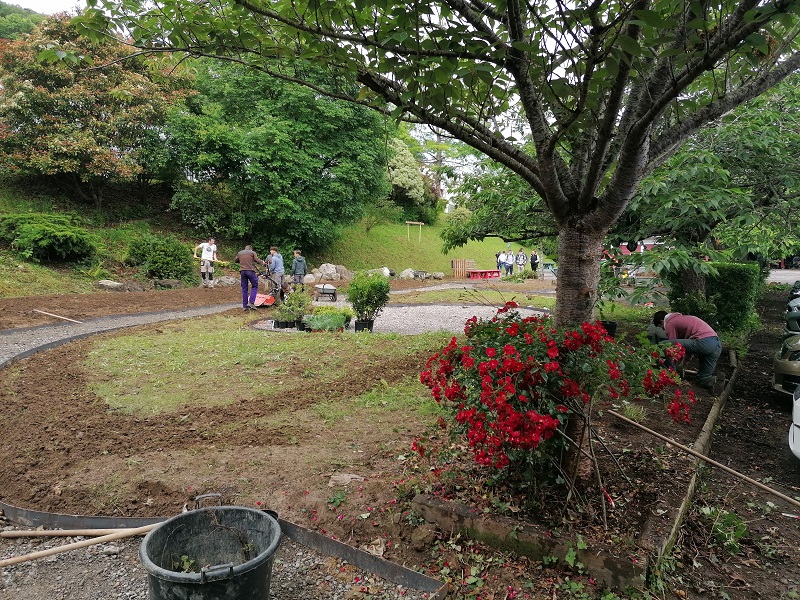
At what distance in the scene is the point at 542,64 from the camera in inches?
94.2

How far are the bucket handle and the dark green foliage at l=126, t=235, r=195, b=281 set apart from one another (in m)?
14.9

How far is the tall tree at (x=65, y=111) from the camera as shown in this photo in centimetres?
1491

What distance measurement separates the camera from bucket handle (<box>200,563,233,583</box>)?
2012 mm

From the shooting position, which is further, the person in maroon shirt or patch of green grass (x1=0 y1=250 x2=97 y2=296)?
patch of green grass (x1=0 y1=250 x2=97 y2=296)

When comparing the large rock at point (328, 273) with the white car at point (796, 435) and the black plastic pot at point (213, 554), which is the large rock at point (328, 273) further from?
the black plastic pot at point (213, 554)

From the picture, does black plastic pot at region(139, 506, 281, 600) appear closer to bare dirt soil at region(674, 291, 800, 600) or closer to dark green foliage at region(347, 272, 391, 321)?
bare dirt soil at region(674, 291, 800, 600)

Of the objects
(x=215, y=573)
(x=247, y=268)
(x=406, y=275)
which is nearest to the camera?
(x=215, y=573)

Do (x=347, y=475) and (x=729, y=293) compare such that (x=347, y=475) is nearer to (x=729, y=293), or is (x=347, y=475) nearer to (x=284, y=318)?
(x=284, y=318)

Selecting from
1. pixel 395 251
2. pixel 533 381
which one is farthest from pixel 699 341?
pixel 395 251

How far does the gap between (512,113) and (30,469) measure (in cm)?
457

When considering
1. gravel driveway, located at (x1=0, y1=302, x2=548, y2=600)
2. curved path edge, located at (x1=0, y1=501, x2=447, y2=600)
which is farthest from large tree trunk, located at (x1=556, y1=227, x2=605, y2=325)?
gravel driveway, located at (x1=0, y1=302, x2=548, y2=600)

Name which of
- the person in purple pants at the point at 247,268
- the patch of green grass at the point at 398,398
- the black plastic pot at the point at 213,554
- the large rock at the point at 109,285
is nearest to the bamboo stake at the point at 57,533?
the black plastic pot at the point at 213,554

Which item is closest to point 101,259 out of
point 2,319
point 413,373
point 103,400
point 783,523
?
point 2,319

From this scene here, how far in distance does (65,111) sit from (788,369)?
18578 millimetres
